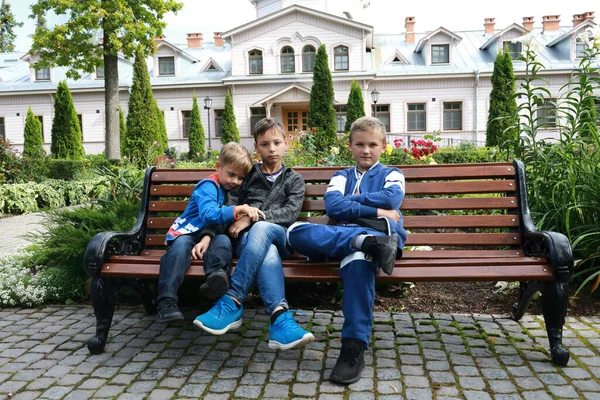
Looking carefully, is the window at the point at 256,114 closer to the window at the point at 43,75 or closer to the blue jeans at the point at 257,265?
the window at the point at 43,75

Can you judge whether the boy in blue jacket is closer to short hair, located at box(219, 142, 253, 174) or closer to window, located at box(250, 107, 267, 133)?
short hair, located at box(219, 142, 253, 174)

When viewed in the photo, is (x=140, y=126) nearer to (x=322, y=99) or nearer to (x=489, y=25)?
(x=322, y=99)

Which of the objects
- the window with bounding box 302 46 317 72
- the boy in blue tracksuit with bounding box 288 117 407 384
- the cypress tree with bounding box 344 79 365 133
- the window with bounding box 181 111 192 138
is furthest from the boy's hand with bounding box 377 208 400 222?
the window with bounding box 181 111 192 138

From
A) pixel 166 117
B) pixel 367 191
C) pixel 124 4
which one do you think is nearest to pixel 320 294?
pixel 367 191

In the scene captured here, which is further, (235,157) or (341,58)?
(341,58)

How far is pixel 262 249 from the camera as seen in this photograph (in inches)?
117

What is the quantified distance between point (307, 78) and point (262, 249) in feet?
81.0

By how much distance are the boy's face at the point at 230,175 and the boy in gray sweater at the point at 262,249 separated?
57 millimetres

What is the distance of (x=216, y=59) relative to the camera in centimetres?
2927

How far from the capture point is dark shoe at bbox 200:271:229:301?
280 centimetres

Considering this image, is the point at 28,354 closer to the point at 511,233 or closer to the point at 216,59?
the point at 511,233

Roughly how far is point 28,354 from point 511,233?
3.25m

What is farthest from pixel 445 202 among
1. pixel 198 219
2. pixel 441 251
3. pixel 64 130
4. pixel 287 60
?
pixel 287 60

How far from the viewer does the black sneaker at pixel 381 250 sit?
8.89 feet
